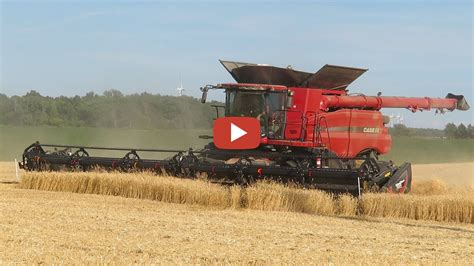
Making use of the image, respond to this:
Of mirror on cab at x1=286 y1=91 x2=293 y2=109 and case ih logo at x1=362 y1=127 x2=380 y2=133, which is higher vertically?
mirror on cab at x1=286 y1=91 x2=293 y2=109

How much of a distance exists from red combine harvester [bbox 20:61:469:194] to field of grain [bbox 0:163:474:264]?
67 cm

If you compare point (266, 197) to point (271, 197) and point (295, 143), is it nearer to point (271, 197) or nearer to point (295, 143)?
point (271, 197)

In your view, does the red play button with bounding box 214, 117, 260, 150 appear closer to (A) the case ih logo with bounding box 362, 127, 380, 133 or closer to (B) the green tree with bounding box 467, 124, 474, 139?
(A) the case ih logo with bounding box 362, 127, 380, 133

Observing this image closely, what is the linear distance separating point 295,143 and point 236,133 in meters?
1.21

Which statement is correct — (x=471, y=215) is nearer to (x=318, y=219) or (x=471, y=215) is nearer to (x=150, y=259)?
(x=318, y=219)

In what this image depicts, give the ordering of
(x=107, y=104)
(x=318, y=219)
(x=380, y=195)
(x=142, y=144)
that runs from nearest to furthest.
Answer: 1. (x=318, y=219)
2. (x=380, y=195)
3. (x=142, y=144)
4. (x=107, y=104)

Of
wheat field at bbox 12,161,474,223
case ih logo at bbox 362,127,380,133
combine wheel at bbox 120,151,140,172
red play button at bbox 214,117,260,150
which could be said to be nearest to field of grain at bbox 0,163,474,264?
wheat field at bbox 12,161,474,223

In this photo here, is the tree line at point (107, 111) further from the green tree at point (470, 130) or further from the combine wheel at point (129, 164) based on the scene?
the green tree at point (470, 130)

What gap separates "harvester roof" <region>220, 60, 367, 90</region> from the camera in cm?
1177

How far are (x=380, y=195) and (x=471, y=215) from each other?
121 centimetres

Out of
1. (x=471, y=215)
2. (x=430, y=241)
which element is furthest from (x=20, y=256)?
(x=471, y=215)

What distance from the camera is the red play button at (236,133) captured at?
11172mm

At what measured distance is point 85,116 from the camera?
37.2 metres

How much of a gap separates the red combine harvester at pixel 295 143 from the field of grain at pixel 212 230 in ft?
2.19
